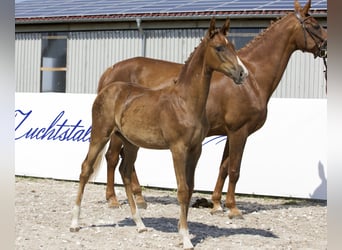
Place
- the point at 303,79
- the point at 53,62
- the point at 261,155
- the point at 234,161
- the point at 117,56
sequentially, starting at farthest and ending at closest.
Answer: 1. the point at 53,62
2. the point at 117,56
3. the point at 303,79
4. the point at 261,155
5. the point at 234,161

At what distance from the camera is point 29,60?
18703 mm

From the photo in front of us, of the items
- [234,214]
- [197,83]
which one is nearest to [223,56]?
[197,83]

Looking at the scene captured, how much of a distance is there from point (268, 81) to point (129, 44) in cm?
971

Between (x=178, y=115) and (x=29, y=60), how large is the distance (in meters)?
14.2

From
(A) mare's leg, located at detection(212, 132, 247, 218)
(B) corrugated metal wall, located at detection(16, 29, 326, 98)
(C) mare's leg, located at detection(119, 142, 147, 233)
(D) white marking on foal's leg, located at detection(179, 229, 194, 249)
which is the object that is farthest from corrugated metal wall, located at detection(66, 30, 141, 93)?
(D) white marking on foal's leg, located at detection(179, 229, 194, 249)

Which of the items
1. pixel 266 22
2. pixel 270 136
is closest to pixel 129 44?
pixel 266 22

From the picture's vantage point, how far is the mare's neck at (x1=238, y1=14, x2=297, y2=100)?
7590 mm

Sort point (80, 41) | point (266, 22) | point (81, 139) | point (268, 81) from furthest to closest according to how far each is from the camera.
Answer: point (80, 41), point (266, 22), point (81, 139), point (268, 81)

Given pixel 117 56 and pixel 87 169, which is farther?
pixel 117 56

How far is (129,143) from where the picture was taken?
632cm

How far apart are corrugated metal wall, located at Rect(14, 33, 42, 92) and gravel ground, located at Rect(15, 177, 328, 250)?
9.78 meters

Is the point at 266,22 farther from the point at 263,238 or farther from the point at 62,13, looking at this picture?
the point at 263,238

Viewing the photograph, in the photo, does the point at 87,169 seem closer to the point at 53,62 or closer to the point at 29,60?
the point at 53,62

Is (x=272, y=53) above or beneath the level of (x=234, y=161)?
above
